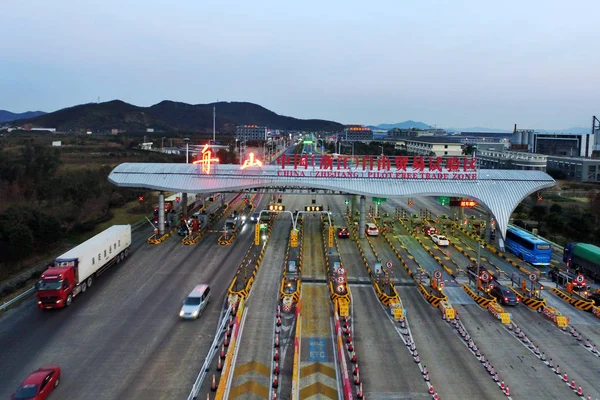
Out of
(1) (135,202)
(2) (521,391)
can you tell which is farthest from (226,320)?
(1) (135,202)

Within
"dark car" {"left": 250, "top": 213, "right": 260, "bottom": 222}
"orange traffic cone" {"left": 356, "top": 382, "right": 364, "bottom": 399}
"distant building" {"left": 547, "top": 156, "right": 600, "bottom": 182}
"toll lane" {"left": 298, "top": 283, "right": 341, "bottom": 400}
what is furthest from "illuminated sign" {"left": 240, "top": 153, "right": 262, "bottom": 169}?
"distant building" {"left": 547, "top": 156, "right": 600, "bottom": 182}

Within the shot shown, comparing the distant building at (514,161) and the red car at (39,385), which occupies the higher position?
the distant building at (514,161)

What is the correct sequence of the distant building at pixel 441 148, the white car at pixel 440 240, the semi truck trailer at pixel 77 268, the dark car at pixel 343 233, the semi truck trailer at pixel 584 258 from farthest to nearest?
the distant building at pixel 441 148, the dark car at pixel 343 233, the white car at pixel 440 240, the semi truck trailer at pixel 584 258, the semi truck trailer at pixel 77 268

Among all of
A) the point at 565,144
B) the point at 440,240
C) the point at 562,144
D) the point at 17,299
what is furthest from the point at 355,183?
the point at 562,144

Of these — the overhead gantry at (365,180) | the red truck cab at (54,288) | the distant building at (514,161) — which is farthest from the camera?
the distant building at (514,161)

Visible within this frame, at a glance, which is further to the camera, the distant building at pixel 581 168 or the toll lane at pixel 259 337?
the distant building at pixel 581 168

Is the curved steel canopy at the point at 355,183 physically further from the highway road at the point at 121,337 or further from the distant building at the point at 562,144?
the distant building at the point at 562,144

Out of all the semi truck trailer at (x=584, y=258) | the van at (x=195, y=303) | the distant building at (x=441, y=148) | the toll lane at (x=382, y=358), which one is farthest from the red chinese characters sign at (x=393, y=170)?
the distant building at (x=441, y=148)

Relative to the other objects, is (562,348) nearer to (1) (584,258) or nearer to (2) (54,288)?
(1) (584,258)

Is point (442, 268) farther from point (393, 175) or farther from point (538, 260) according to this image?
point (393, 175)
